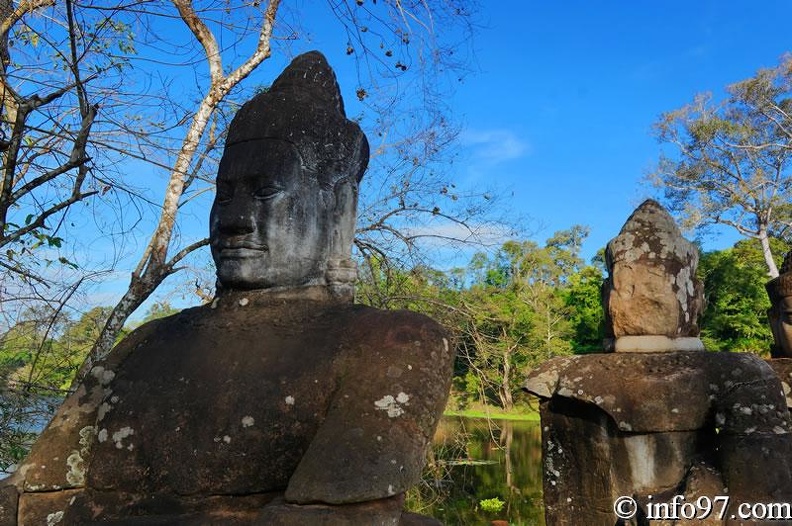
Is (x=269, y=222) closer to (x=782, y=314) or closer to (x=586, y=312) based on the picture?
(x=782, y=314)

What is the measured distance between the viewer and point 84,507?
2.19 metres

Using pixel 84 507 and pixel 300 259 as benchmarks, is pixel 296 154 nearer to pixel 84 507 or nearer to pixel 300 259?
pixel 300 259

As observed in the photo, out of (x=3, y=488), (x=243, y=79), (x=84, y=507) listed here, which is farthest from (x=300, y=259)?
(x=243, y=79)

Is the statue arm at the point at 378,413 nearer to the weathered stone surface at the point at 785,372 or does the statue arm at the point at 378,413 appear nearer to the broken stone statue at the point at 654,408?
the broken stone statue at the point at 654,408

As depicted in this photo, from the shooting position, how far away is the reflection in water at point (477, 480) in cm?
796

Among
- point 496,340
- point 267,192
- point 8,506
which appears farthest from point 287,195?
point 496,340

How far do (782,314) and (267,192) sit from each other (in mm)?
5371

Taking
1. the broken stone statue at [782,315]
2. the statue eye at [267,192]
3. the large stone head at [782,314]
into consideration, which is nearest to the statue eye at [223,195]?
the statue eye at [267,192]

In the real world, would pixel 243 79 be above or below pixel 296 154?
above

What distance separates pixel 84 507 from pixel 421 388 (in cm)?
119

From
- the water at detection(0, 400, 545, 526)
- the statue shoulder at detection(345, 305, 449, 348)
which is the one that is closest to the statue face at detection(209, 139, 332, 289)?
the statue shoulder at detection(345, 305, 449, 348)

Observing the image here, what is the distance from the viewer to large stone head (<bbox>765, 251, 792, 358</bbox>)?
590cm

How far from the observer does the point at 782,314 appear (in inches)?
236

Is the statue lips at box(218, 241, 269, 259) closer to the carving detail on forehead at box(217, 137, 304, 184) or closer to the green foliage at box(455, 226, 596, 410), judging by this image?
the carving detail on forehead at box(217, 137, 304, 184)
